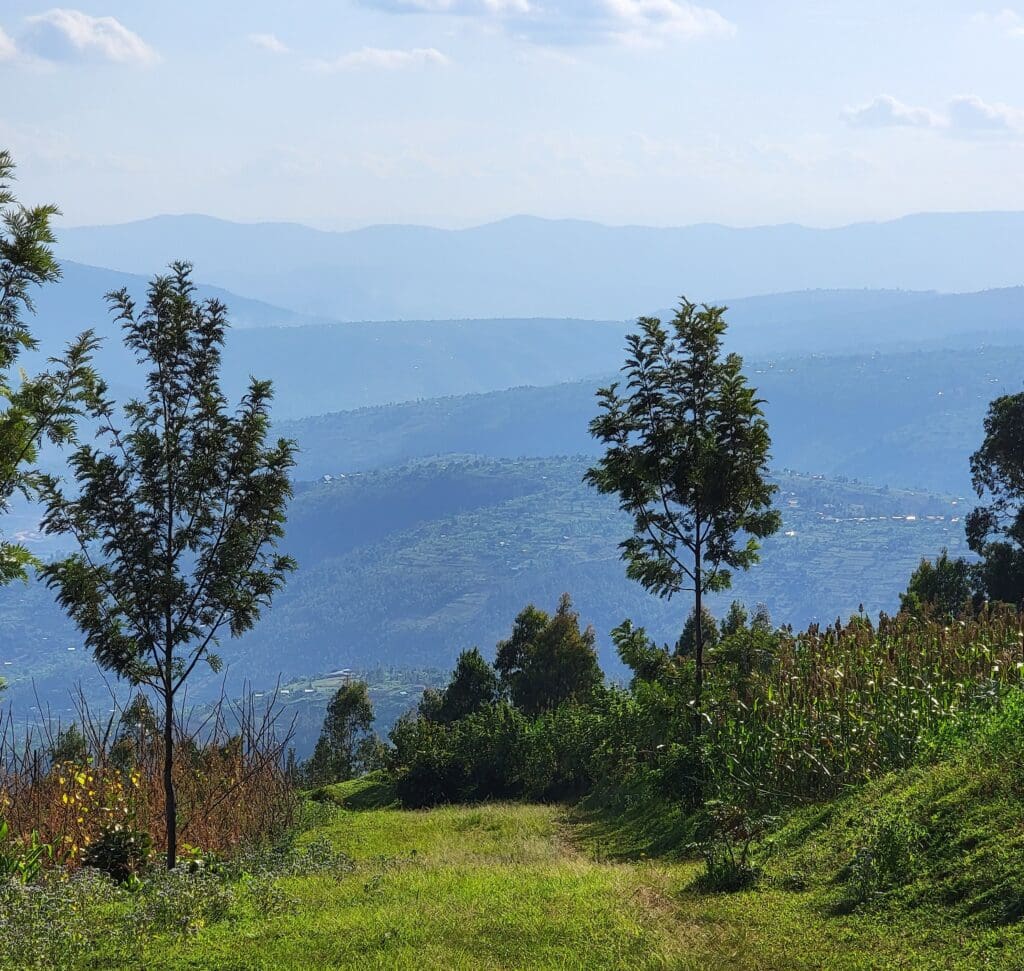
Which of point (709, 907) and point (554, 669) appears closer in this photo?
point (709, 907)

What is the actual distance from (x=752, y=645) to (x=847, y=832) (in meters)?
6.86

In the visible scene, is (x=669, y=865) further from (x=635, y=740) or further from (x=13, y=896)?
(x=635, y=740)

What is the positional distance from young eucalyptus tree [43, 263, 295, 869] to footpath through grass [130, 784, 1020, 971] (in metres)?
3.64

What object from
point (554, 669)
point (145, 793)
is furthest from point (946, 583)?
point (145, 793)

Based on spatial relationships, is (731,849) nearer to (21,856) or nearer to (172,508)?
(172,508)

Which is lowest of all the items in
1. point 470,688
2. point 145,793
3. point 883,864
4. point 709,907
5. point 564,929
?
point 470,688

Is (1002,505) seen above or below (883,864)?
above

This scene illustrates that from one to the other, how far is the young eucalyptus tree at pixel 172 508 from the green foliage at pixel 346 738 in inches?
1298

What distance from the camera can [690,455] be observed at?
58.6 ft

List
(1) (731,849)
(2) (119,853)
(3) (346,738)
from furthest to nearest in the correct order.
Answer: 1. (3) (346,738)
2. (2) (119,853)
3. (1) (731,849)

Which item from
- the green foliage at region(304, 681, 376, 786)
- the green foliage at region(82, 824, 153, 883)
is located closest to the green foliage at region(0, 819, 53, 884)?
the green foliage at region(82, 824, 153, 883)

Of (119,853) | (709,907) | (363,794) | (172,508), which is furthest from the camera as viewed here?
(363,794)

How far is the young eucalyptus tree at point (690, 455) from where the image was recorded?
17.7m

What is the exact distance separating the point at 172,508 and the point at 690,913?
8234 millimetres
